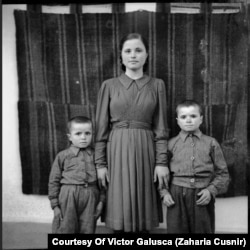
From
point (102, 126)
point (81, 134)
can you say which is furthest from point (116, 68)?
point (81, 134)

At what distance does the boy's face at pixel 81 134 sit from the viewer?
2764 mm

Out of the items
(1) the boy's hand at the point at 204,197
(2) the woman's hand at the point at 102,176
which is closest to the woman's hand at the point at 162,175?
(1) the boy's hand at the point at 204,197

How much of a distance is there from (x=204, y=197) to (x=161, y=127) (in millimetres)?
584

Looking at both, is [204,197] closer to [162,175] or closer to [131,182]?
[162,175]

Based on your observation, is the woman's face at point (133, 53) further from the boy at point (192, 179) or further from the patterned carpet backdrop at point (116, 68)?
the boy at point (192, 179)

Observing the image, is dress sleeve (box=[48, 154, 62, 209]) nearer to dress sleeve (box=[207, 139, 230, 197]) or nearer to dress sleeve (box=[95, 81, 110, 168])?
dress sleeve (box=[95, 81, 110, 168])

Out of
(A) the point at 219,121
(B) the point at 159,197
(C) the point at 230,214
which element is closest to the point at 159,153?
(B) the point at 159,197

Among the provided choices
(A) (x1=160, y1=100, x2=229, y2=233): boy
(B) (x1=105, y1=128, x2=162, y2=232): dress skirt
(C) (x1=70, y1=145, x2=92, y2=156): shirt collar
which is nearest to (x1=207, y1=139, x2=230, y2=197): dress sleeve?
(A) (x1=160, y1=100, x2=229, y2=233): boy

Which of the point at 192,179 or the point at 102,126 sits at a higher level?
the point at 102,126

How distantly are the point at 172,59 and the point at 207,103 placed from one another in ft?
1.49

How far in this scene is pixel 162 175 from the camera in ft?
9.00

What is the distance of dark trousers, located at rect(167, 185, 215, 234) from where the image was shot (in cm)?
269

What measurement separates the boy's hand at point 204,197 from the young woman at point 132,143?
273 mm

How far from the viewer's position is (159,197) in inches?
112
